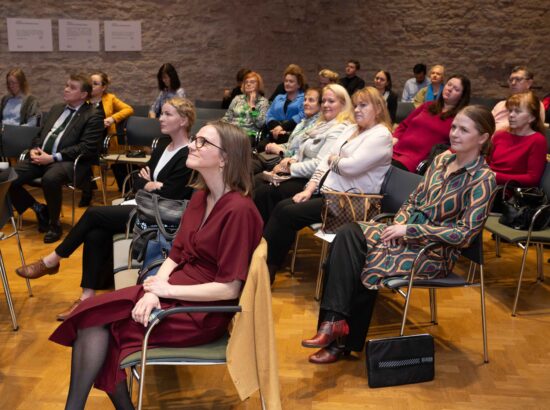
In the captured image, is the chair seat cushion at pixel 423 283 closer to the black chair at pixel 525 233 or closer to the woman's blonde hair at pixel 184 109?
the black chair at pixel 525 233

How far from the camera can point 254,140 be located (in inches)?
264

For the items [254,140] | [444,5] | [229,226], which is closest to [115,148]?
[254,140]

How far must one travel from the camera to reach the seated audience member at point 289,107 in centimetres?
643

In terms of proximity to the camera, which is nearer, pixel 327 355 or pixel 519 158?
pixel 327 355

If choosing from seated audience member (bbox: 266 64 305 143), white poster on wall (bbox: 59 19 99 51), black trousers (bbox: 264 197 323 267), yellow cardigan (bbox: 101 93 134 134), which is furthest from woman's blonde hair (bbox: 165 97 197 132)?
white poster on wall (bbox: 59 19 99 51)

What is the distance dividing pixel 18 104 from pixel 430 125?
4.41 m

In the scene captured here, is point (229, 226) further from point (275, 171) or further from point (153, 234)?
point (275, 171)

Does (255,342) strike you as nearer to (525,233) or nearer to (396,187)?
(396,187)

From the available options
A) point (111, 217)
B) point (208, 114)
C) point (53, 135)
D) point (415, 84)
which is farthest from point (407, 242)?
point (415, 84)

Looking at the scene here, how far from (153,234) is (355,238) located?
1.00 m

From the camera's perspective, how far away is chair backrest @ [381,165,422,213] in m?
3.78

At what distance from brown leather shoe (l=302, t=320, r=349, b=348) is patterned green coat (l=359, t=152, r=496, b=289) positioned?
0.23m

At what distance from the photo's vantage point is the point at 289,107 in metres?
6.52

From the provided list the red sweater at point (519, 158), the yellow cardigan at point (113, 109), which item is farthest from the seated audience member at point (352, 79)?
the red sweater at point (519, 158)
